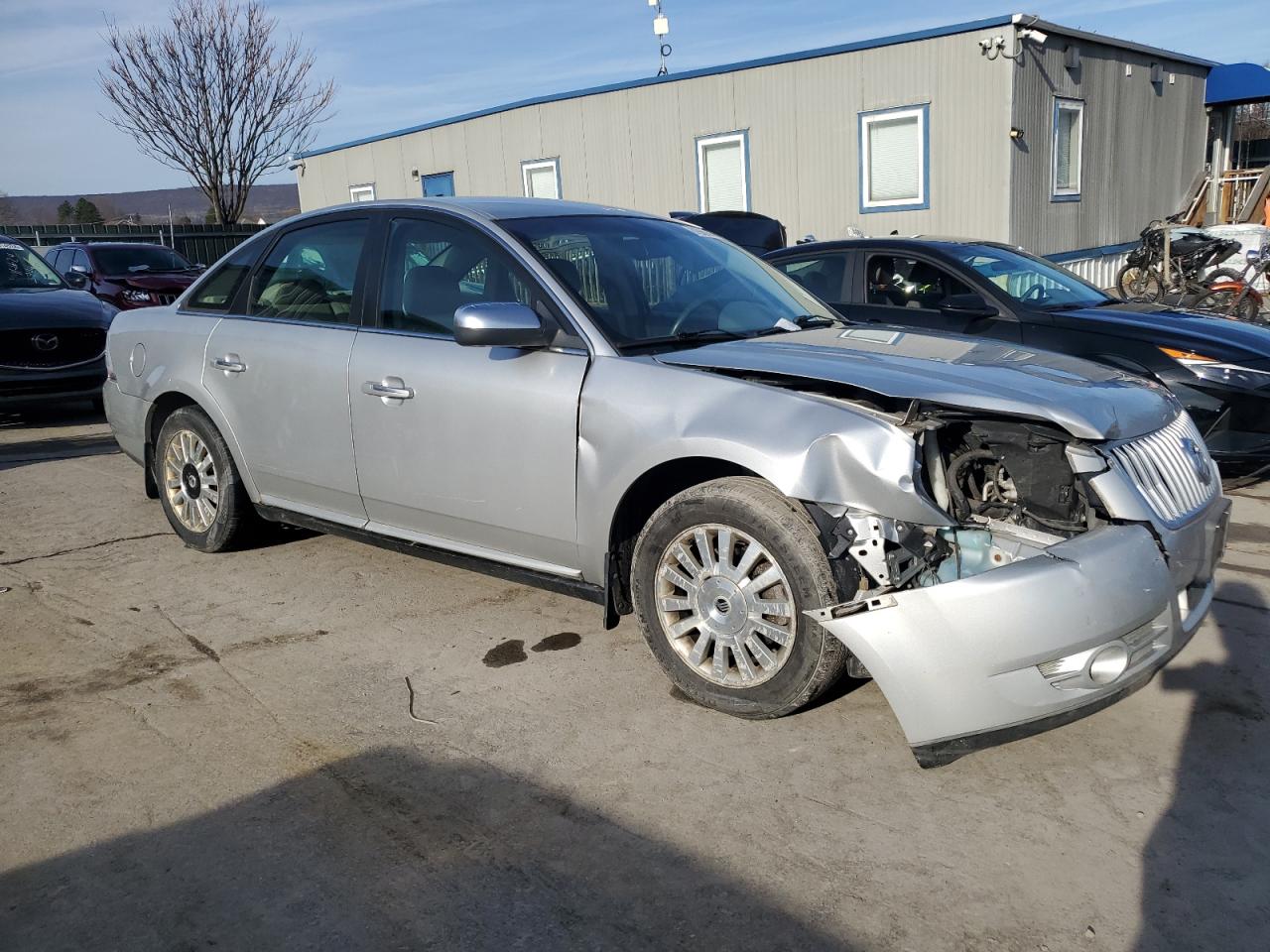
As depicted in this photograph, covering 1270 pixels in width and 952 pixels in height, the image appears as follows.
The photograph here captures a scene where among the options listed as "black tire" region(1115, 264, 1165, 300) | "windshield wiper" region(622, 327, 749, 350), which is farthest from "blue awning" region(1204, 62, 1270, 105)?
"windshield wiper" region(622, 327, 749, 350)

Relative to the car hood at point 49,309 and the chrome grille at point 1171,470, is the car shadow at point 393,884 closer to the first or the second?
the chrome grille at point 1171,470

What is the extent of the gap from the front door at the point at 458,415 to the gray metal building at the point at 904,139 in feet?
38.5

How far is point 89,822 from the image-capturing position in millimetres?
3102

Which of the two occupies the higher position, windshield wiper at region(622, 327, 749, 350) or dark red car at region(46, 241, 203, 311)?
dark red car at region(46, 241, 203, 311)

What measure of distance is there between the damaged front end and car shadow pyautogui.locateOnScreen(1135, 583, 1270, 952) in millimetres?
374

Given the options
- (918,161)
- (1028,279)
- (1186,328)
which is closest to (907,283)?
(1028,279)

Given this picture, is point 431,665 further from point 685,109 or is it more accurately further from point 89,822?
point 685,109

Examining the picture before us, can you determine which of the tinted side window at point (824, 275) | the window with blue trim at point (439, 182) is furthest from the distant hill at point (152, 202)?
the tinted side window at point (824, 275)

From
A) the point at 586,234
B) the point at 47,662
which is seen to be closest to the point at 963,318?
the point at 586,234

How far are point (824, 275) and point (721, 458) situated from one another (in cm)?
437

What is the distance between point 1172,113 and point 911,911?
20.1 meters

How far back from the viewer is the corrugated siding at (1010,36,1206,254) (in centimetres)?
1478

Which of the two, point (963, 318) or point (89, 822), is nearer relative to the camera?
point (89, 822)

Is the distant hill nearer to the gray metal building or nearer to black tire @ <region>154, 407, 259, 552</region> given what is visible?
the gray metal building
